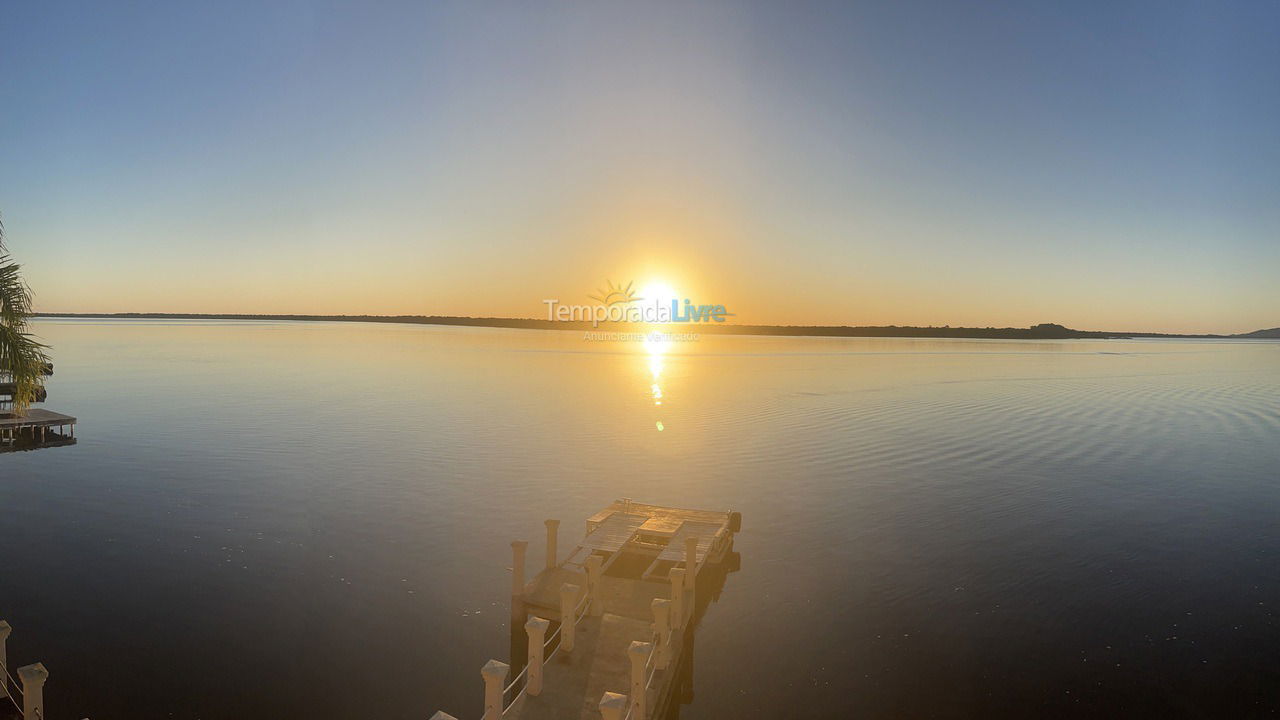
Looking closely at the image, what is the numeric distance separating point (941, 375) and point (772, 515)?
74140 millimetres

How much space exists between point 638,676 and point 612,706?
188 cm

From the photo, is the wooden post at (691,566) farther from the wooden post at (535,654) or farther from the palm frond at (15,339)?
the palm frond at (15,339)

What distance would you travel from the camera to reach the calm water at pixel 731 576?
15.8m

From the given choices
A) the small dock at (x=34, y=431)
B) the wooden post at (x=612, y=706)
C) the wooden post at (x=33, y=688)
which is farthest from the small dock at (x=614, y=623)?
the small dock at (x=34, y=431)

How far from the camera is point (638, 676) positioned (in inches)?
457

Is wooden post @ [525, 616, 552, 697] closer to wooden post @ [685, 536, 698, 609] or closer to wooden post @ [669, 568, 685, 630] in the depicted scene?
wooden post @ [669, 568, 685, 630]

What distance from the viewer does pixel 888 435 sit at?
45875 mm

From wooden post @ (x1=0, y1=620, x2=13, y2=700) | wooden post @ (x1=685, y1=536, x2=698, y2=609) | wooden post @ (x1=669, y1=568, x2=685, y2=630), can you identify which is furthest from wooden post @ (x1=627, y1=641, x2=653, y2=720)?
wooden post @ (x1=0, y1=620, x2=13, y2=700)

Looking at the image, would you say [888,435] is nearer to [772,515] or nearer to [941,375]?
[772,515]

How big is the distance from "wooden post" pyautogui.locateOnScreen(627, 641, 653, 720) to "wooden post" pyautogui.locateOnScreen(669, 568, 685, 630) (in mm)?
4048

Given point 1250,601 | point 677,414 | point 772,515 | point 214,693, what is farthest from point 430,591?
point 677,414

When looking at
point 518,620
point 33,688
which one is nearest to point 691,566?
point 518,620

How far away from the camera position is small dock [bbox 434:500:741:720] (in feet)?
40.3

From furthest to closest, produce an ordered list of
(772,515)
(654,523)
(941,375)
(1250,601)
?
(941,375) → (772,515) → (654,523) → (1250,601)
